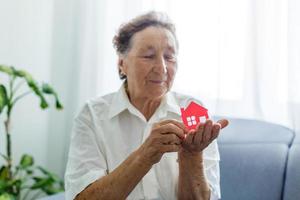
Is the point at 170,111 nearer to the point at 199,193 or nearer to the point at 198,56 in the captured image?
the point at 199,193

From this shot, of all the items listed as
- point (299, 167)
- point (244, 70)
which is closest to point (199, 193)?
point (299, 167)

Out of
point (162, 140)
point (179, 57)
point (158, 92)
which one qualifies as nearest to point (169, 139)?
point (162, 140)

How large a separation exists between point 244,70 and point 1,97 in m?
1.09

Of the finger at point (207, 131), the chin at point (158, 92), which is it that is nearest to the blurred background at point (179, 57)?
the chin at point (158, 92)

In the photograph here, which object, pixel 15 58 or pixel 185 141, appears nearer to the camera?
pixel 185 141

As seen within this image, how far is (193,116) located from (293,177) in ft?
1.83

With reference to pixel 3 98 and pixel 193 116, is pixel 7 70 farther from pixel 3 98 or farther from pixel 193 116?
pixel 193 116

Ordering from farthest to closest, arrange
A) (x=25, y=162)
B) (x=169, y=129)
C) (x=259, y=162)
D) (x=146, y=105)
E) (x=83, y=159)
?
(x=25, y=162)
(x=259, y=162)
(x=146, y=105)
(x=83, y=159)
(x=169, y=129)

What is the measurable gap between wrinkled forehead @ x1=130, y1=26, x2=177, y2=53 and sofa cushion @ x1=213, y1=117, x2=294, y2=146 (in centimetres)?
52

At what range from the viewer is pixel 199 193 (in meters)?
1.16

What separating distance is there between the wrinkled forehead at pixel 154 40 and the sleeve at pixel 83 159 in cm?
26

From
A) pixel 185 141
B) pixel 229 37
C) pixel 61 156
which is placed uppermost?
pixel 229 37

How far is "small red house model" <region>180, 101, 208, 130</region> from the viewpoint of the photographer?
1.03 metres

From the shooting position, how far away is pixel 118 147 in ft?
4.06
